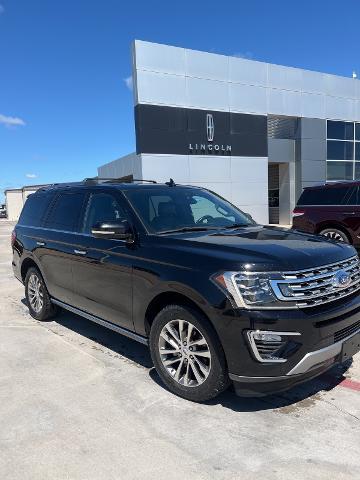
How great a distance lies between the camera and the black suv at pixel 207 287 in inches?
116

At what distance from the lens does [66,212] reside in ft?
17.0

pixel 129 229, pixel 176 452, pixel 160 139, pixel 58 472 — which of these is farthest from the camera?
pixel 160 139

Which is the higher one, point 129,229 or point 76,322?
point 129,229

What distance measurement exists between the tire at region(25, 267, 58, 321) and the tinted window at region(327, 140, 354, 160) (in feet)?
69.2

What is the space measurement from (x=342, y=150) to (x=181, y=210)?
22260 millimetres

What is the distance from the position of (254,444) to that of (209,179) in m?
17.9

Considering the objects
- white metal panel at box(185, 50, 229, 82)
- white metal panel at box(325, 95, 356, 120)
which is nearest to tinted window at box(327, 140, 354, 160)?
white metal panel at box(325, 95, 356, 120)

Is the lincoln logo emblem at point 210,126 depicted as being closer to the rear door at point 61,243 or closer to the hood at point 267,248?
the rear door at point 61,243

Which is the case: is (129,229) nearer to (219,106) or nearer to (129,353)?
(129,353)

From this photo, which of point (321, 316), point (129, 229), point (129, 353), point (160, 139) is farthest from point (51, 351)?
point (160, 139)

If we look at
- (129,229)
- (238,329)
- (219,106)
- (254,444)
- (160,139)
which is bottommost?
(254,444)

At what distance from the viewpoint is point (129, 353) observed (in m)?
4.57

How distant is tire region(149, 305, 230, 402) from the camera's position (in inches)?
124

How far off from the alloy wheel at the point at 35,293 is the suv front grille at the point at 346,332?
402 centimetres
